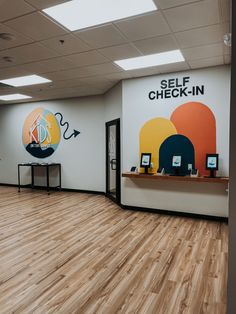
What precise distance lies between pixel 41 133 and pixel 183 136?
482cm

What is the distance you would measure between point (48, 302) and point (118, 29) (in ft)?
10.3

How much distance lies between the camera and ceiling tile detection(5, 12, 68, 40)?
2.72 metres

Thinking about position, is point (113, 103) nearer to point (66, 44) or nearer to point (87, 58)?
point (87, 58)

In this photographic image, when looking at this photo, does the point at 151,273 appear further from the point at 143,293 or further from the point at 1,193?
the point at 1,193

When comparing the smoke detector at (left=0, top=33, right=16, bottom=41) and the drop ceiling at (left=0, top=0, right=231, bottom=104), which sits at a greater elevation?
the drop ceiling at (left=0, top=0, right=231, bottom=104)

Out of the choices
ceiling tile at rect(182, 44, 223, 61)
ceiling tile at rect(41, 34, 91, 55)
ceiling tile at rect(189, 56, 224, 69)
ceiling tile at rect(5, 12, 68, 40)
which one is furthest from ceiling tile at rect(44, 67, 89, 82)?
ceiling tile at rect(189, 56, 224, 69)

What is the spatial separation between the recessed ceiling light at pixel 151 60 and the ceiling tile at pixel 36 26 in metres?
1.41

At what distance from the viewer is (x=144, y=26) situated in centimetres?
295

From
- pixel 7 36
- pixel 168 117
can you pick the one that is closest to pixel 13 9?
pixel 7 36

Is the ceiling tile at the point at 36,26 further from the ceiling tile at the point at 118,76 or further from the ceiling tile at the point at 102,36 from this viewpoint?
the ceiling tile at the point at 118,76

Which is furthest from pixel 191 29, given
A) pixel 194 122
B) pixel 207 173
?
pixel 207 173

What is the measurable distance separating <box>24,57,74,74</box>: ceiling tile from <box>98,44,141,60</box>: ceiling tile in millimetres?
774

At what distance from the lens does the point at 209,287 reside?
2.39m

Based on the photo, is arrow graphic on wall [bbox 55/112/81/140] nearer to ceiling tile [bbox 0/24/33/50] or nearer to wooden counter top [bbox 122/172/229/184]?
wooden counter top [bbox 122/172/229/184]
